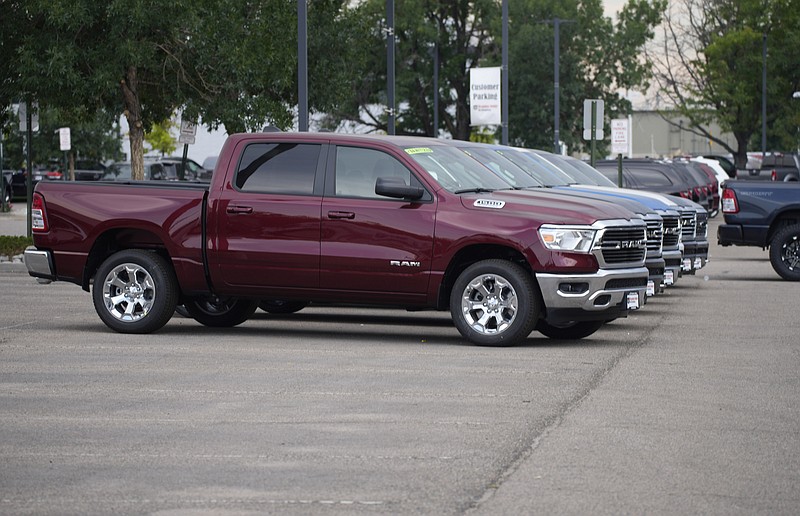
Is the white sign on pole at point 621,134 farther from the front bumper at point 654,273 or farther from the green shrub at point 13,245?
the front bumper at point 654,273

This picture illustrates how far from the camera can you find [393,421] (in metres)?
9.31

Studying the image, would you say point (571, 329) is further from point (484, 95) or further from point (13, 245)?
point (484, 95)

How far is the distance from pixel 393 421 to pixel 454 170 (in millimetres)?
5230

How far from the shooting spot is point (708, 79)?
74.9 metres

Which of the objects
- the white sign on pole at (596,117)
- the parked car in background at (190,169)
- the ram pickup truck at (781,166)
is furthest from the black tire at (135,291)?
the parked car in background at (190,169)

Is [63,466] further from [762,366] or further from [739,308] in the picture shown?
[739,308]

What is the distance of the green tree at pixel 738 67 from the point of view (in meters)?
72.4

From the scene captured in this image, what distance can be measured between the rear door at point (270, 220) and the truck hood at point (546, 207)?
1.49 metres

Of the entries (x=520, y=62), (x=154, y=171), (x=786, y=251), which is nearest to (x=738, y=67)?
(x=520, y=62)

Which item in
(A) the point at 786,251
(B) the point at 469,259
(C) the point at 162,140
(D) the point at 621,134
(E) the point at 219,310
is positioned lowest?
(E) the point at 219,310

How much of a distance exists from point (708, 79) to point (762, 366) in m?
64.6

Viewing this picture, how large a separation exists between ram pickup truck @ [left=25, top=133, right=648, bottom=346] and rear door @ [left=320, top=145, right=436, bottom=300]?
0.04 ft

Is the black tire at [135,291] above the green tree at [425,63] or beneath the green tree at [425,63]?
beneath

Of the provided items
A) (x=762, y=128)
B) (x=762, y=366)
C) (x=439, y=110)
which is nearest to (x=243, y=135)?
(x=762, y=366)
